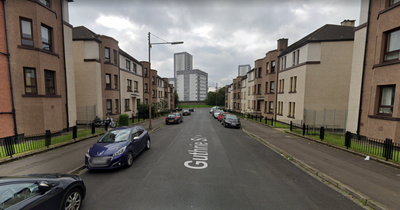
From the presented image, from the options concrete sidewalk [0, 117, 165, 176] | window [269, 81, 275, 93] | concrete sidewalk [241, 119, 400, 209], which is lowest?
concrete sidewalk [0, 117, 165, 176]

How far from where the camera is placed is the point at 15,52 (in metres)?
9.79

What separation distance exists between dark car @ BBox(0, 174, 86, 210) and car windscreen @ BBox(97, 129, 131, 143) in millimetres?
2893

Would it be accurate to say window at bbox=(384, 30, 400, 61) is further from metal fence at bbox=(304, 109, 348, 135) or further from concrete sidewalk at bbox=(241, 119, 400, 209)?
metal fence at bbox=(304, 109, 348, 135)

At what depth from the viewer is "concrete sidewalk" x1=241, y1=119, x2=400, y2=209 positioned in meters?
4.25

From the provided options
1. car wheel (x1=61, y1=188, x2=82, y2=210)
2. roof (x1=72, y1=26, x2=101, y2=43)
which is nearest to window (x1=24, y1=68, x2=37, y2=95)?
roof (x1=72, y1=26, x2=101, y2=43)

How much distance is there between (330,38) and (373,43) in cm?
693

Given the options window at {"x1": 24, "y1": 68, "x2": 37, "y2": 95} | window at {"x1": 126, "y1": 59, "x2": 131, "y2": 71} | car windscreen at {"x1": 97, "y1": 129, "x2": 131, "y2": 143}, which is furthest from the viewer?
window at {"x1": 126, "y1": 59, "x2": 131, "y2": 71}

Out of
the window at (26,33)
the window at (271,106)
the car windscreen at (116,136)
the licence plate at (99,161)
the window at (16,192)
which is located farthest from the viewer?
the window at (271,106)

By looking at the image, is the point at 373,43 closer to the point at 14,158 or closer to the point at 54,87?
the point at 14,158

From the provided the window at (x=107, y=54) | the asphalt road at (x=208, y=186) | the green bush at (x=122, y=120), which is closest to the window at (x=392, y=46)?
the asphalt road at (x=208, y=186)

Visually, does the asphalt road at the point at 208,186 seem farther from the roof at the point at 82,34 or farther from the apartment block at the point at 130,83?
the apartment block at the point at 130,83

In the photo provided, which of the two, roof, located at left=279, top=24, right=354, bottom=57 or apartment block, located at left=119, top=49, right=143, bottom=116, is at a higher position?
roof, located at left=279, top=24, right=354, bottom=57

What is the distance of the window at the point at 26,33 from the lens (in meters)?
10.2

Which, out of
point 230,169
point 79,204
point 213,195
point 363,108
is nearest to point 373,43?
point 363,108
